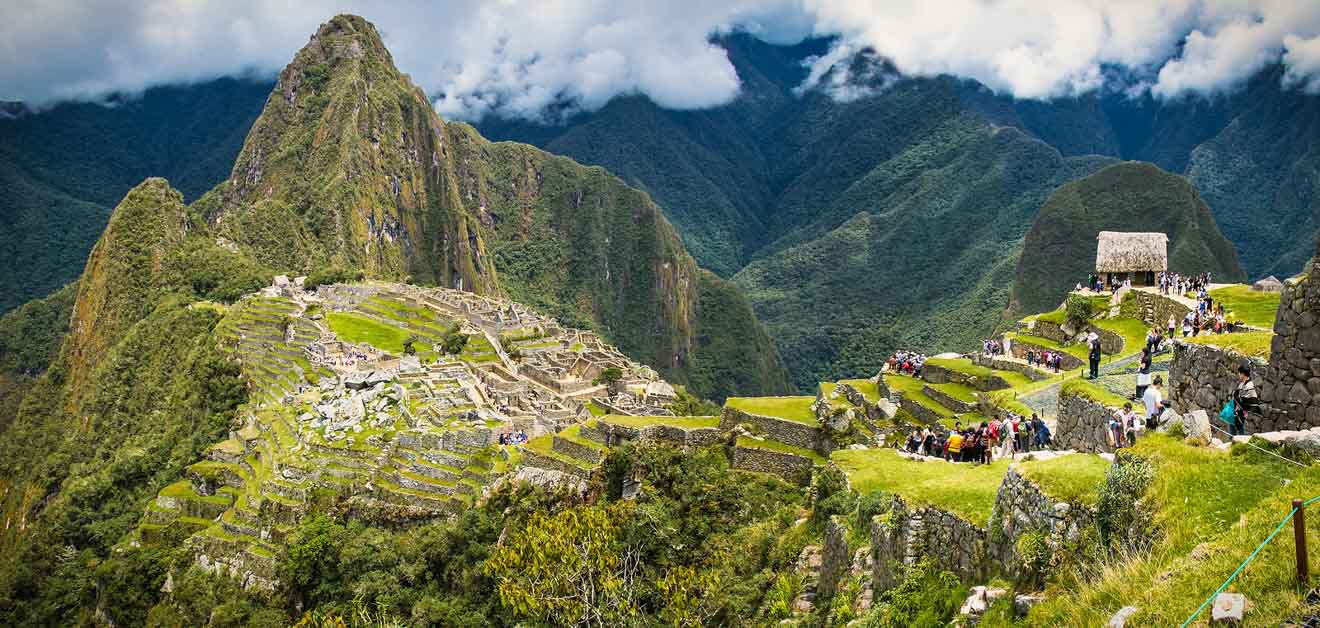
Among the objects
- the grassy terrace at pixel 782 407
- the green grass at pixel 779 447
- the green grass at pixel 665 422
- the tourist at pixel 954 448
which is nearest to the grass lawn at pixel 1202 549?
the tourist at pixel 954 448

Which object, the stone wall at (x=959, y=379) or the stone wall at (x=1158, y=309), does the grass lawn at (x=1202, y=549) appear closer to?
the stone wall at (x=959, y=379)

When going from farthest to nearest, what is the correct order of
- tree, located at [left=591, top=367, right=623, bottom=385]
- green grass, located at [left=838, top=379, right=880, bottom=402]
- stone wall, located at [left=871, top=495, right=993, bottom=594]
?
tree, located at [left=591, top=367, right=623, bottom=385]
green grass, located at [left=838, top=379, right=880, bottom=402]
stone wall, located at [left=871, top=495, right=993, bottom=594]

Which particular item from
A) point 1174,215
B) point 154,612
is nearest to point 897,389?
point 154,612

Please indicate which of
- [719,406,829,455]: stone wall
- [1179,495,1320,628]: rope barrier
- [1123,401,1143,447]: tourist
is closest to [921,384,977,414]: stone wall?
[719,406,829,455]: stone wall

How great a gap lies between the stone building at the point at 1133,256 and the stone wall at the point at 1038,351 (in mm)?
6829

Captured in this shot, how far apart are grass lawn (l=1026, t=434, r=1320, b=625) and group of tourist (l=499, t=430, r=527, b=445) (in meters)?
24.6

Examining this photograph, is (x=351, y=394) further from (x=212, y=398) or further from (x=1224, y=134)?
(x=1224, y=134)

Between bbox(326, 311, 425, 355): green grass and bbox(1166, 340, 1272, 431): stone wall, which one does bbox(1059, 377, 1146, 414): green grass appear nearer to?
bbox(1166, 340, 1272, 431): stone wall

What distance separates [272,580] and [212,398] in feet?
105

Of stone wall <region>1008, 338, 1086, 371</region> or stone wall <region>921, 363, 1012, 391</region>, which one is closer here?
stone wall <region>921, 363, 1012, 391</region>

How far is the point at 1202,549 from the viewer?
23.4 ft

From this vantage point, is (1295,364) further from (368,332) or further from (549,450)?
(368,332)

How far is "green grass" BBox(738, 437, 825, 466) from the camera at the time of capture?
22.2 metres

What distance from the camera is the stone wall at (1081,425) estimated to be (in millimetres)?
14320
